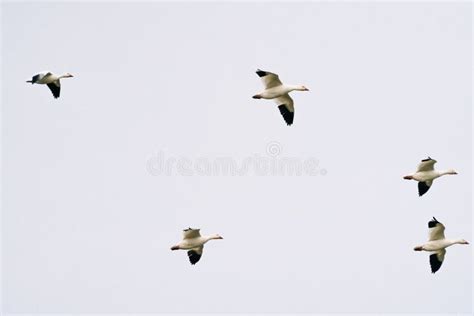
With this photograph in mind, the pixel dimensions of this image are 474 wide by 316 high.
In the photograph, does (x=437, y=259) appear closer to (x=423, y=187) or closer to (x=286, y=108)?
(x=423, y=187)

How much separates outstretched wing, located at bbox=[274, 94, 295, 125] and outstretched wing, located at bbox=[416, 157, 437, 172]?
370 cm

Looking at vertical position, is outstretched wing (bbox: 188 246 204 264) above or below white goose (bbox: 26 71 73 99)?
below

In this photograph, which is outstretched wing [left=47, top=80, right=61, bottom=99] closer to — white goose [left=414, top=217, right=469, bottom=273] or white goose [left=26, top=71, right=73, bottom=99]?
white goose [left=26, top=71, right=73, bottom=99]

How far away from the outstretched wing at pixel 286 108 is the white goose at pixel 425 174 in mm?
3505

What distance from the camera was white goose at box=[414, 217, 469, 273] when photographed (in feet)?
87.1

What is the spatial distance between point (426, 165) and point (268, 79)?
4913 mm

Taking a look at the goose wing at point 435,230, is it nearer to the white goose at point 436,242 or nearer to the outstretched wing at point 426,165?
the white goose at point 436,242

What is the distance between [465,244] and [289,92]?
6281 mm

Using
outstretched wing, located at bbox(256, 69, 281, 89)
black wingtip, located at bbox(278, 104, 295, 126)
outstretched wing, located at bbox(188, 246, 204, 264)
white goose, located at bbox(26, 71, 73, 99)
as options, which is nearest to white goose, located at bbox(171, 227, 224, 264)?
outstretched wing, located at bbox(188, 246, 204, 264)

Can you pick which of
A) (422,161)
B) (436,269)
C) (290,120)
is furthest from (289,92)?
(436,269)

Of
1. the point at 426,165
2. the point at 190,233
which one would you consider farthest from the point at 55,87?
the point at 426,165

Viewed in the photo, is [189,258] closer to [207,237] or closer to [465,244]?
[207,237]

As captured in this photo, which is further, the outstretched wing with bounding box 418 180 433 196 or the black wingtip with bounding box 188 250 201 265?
the outstretched wing with bounding box 418 180 433 196

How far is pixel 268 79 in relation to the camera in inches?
1038
